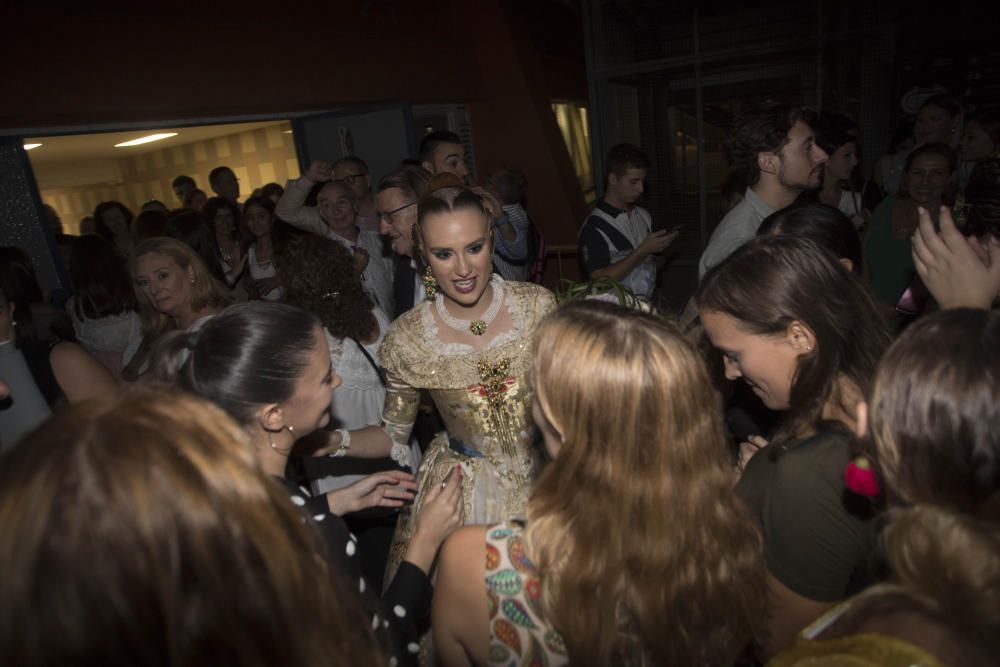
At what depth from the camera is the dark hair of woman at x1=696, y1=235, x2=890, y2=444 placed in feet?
4.19

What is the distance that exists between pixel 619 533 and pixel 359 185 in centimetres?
398

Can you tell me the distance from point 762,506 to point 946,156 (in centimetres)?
281

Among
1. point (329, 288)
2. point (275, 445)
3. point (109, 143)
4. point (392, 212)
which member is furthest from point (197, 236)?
point (109, 143)

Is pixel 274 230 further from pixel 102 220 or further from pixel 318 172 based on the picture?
pixel 102 220

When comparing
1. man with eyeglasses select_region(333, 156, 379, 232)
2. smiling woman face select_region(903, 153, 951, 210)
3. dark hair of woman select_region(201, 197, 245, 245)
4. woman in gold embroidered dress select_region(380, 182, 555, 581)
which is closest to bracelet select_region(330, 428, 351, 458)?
woman in gold embroidered dress select_region(380, 182, 555, 581)

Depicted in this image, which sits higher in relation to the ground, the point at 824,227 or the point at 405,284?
the point at 824,227

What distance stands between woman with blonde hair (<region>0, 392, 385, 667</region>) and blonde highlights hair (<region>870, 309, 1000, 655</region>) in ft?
→ 2.35

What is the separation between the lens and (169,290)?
8.06ft

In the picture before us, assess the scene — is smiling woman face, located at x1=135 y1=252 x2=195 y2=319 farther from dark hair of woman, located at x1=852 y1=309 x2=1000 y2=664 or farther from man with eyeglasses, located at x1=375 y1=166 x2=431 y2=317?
dark hair of woman, located at x1=852 y1=309 x2=1000 y2=664

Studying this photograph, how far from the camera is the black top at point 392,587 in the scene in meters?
1.24

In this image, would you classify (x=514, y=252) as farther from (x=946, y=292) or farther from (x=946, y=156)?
(x=946, y=292)

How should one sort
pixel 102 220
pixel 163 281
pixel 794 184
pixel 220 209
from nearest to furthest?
pixel 163 281 → pixel 794 184 → pixel 220 209 → pixel 102 220

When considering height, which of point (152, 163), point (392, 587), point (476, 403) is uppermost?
point (152, 163)

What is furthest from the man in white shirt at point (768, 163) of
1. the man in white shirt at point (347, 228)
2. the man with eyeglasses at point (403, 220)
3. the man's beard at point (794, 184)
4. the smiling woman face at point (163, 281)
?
the smiling woman face at point (163, 281)
